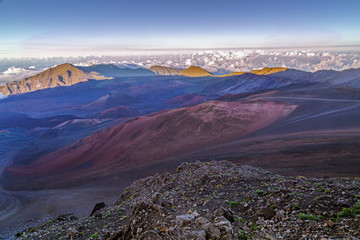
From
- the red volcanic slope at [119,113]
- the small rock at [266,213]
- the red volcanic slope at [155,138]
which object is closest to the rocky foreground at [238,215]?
the small rock at [266,213]

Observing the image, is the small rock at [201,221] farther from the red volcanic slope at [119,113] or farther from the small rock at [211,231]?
the red volcanic slope at [119,113]

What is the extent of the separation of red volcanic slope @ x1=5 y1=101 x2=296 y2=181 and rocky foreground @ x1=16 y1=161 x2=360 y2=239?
1227 inches

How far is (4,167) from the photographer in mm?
59656

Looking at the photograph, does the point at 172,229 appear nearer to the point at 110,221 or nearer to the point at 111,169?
the point at 110,221

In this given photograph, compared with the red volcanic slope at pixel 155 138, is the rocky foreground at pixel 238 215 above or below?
above


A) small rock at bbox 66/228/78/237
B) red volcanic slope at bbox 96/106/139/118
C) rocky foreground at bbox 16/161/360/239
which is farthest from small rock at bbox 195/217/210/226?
red volcanic slope at bbox 96/106/139/118

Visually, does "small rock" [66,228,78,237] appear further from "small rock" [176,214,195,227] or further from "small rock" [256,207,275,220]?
"small rock" [256,207,275,220]

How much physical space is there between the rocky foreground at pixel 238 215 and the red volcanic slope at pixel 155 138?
102 ft

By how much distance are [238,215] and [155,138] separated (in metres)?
49.0

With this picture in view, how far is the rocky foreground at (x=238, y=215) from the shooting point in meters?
6.11

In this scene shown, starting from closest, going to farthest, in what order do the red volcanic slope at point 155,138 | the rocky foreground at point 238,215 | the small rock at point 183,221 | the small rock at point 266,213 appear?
the rocky foreground at point 238,215 < the small rock at point 183,221 < the small rock at point 266,213 < the red volcanic slope at point 155,138

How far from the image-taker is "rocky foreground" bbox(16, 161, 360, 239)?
611 cm

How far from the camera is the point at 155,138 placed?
56.9 m

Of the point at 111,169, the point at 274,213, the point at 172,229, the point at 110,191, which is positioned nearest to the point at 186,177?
the point at 274,213
